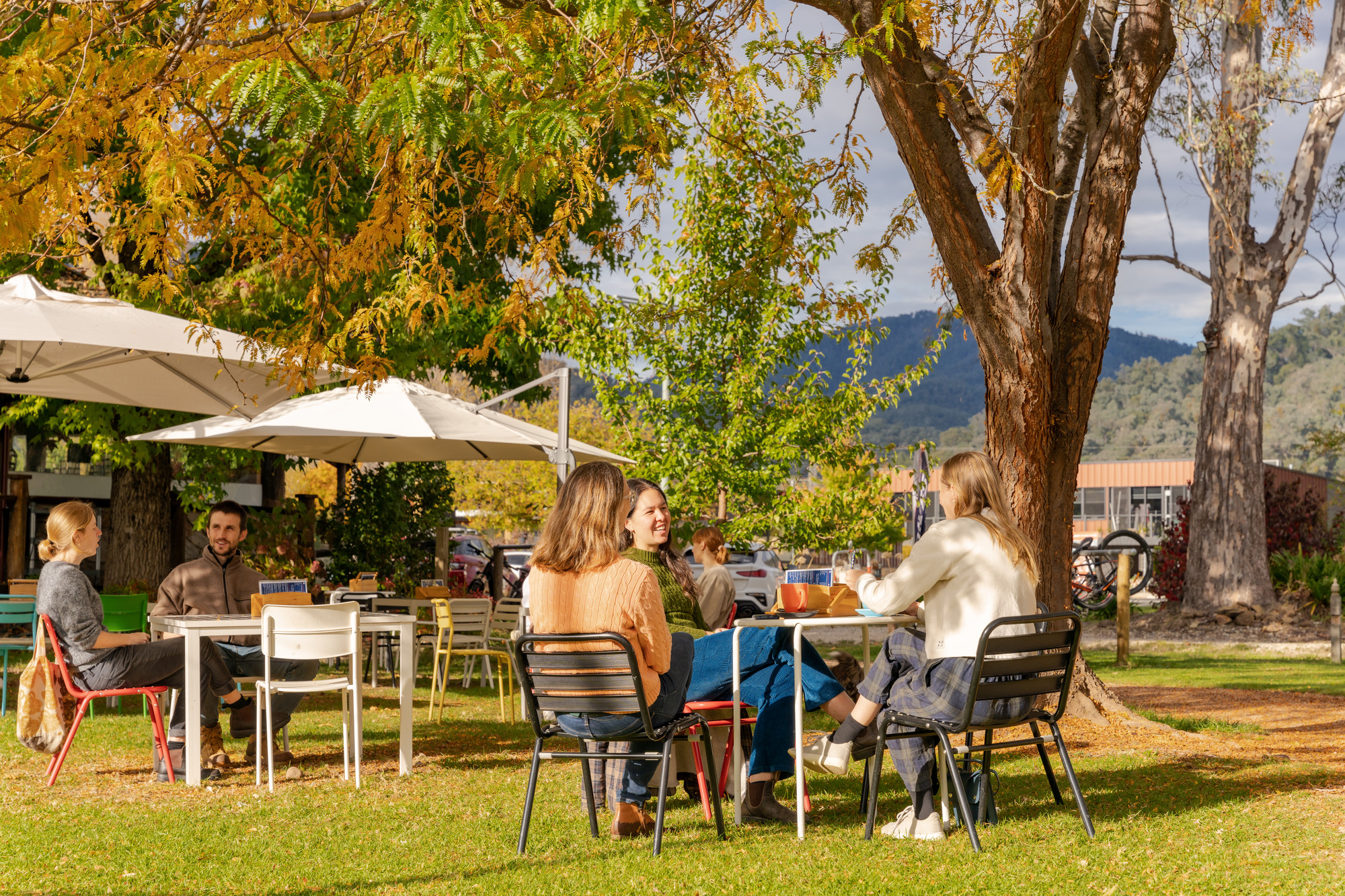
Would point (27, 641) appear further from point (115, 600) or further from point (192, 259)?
point (192, 259)

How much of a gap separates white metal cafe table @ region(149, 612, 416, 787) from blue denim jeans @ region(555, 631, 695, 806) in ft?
5.88

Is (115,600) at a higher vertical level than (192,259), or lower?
lower

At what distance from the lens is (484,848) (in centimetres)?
480

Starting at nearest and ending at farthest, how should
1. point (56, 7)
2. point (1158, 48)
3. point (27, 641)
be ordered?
point (56, 7) < point (1158, 48) < point (27, 641)

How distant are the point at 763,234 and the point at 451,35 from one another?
5.01 meters

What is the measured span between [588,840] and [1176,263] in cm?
1844

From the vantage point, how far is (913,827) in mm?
4898

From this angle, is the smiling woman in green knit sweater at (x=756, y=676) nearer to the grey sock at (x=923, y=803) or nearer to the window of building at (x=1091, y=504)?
the grey sock at (x=923, y=803)

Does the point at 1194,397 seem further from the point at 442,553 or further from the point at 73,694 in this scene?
the point at 73,694

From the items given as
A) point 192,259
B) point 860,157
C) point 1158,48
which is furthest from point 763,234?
point 192,259

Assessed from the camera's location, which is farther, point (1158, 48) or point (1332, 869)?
point (1158, 48)

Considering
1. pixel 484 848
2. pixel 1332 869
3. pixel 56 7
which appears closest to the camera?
pixel 1332 869

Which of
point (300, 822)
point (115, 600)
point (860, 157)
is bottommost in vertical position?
point (300, 822)

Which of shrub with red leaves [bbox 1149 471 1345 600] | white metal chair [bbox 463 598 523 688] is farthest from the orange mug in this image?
shrub with red leaves [bbox 1149 471 1345 600]
